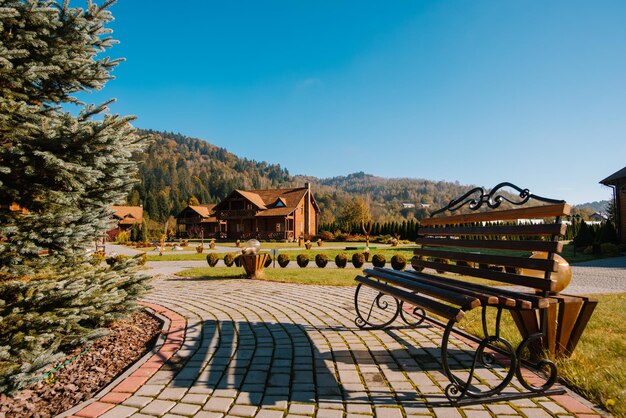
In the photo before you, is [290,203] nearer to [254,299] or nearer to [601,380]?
[254,299]

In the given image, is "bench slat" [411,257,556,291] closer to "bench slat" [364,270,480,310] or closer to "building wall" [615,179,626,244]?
"bench slat" [364,270,480,310]

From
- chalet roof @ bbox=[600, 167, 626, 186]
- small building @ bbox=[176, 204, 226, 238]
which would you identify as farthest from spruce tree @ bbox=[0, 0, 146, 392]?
small building @ bbox=[176, 204, 226, 238]

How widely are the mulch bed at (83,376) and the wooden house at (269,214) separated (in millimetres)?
38311

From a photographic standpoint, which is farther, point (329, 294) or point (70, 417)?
point (329, 294)

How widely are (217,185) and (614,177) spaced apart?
97.8 m

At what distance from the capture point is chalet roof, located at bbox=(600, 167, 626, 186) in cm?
2501

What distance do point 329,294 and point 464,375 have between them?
13.7 ft

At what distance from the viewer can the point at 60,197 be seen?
127 inches

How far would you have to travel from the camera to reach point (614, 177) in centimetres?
2538

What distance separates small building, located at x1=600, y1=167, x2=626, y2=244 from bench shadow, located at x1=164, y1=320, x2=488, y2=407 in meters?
27.6

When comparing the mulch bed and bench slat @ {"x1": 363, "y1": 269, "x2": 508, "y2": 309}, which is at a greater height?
bench slat @ {"x1": 363, "y1": 269, "x2": 508, "y2": 309}

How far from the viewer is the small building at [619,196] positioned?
2381 centimetres

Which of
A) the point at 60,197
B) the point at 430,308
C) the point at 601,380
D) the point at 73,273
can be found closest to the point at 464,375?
the point at 430,308

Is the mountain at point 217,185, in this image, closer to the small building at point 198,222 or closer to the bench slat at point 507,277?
the small building at point 198,222
